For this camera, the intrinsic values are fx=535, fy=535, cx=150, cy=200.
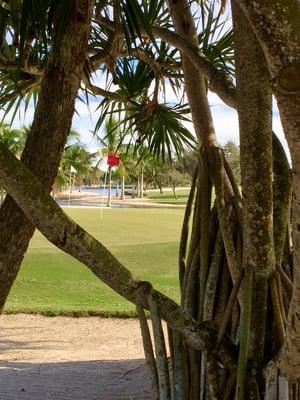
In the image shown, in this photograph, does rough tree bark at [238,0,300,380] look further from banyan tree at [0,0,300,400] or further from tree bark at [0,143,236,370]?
Answer: tree bark at [0,143,236,370]

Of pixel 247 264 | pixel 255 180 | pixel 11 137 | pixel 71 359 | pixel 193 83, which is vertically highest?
pixel 11 137

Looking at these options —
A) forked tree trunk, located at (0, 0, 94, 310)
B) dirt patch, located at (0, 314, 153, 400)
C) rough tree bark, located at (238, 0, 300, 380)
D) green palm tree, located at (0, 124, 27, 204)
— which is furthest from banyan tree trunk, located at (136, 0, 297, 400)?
green palm tree, located at (0, 124, 27, 204)

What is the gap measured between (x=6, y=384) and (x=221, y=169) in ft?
7.94

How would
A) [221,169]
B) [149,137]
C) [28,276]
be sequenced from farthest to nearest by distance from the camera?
1. [28,276]
2. [149,137]
3. [221,169]

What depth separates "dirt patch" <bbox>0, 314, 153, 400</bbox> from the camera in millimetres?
3938

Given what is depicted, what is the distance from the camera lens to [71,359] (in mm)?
5000

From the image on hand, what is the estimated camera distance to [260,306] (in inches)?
89.0

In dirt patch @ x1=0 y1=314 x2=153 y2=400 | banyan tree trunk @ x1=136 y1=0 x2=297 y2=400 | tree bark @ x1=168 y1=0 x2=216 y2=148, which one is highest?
tree bark @ x1=168 y1=0 x2=216 y2=148

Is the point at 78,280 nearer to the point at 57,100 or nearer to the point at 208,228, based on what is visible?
the point at 208,228

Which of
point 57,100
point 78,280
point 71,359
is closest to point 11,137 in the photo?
point 78,280

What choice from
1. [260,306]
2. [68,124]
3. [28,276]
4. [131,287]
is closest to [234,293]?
[260,306]

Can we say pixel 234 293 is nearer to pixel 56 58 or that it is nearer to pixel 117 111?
pixel 56 58

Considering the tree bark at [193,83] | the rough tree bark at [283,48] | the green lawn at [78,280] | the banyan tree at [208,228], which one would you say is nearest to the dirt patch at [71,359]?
the green lawn at [78,280]

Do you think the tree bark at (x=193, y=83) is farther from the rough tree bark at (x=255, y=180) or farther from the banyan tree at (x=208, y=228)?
the rough tree bark at (x=255, y=180)
